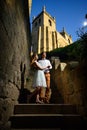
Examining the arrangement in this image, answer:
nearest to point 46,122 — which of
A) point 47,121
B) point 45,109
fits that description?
point 47,121

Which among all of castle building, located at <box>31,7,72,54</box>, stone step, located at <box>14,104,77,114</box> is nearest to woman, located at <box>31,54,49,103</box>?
stone step, located at <box>14,104,77,114</box>

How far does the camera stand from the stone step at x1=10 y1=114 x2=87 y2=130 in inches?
125

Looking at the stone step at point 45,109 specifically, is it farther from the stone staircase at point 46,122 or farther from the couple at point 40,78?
the couple at point 40,78

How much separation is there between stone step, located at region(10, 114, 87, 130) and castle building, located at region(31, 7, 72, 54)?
38.1 m

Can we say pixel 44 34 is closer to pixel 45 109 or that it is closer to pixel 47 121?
pixel 45 109

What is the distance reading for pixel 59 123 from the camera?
329 cm

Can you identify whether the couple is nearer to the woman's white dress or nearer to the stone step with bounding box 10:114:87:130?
the woman's white dress

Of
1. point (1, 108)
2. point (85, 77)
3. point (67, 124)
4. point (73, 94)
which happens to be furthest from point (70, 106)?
point (1, 108)

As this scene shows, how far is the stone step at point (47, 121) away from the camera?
318 cm

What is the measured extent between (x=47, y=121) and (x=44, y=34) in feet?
134

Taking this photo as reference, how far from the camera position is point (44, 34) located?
43.0m

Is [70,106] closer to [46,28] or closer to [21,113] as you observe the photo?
[21,113]

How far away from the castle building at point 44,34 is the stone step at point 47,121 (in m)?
38.1

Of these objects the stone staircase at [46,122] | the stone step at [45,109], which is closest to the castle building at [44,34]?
the stone step at [45,109]
